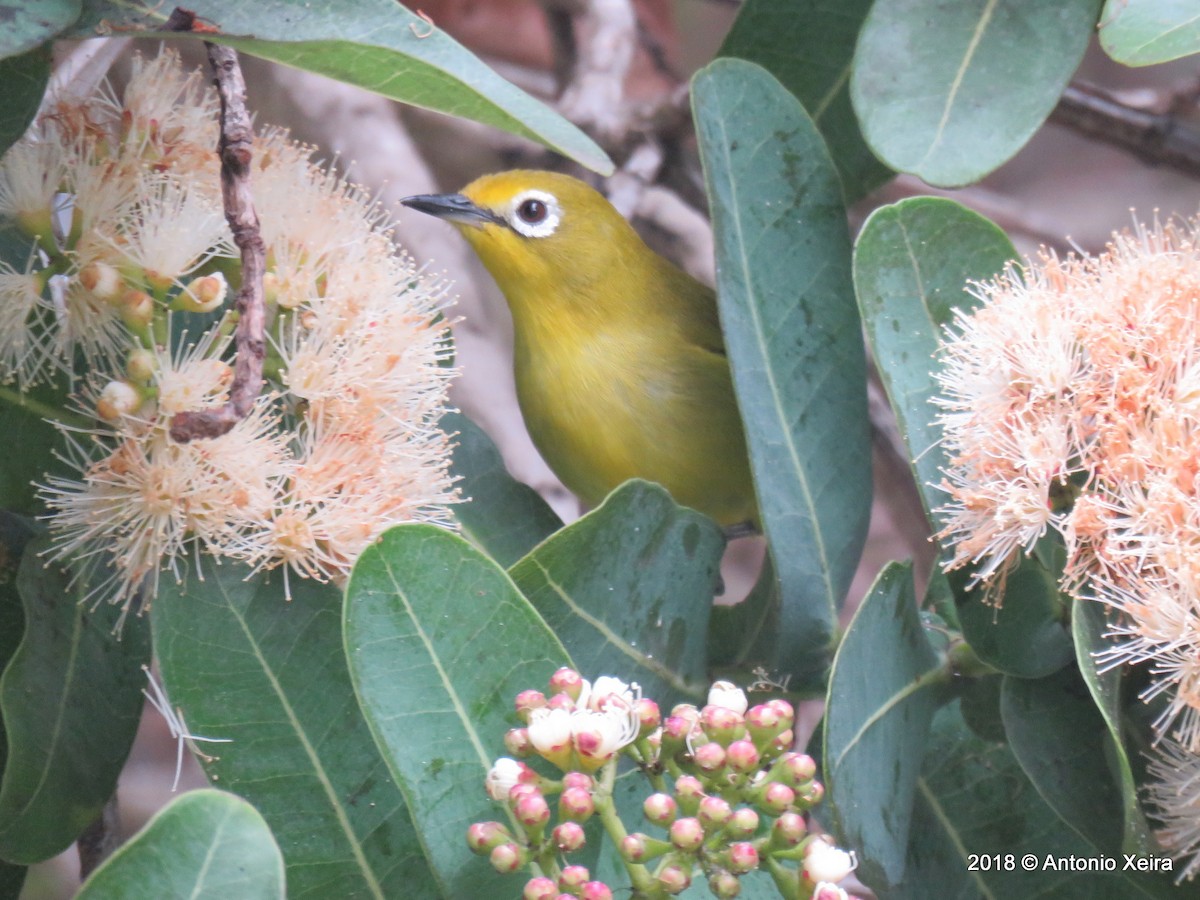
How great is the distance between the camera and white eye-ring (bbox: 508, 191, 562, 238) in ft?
8.29

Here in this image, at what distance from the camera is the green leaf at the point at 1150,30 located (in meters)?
1.47

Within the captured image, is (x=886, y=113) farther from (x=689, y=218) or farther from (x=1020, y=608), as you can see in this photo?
(x=689, y=218)

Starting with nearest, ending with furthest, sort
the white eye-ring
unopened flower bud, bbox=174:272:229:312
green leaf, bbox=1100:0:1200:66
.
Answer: unopened flower bud, bbox=174:272:229:312 < green leaf, bbox=1100:0:1200:66 < the white eye-ring

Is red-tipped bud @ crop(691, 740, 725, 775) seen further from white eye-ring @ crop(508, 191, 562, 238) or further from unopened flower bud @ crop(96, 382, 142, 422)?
white eye-ring @ crop(508, 191, 562, 238)

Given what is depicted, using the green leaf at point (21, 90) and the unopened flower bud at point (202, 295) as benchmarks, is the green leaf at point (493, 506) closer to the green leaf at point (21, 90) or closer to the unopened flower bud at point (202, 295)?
the unopened flower bud at point (202, 295)

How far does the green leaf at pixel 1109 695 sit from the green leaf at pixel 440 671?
558mm

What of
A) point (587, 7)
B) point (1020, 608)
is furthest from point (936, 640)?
point (587, 7)

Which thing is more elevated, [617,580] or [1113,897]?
[617,580]

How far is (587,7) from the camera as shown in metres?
3.43

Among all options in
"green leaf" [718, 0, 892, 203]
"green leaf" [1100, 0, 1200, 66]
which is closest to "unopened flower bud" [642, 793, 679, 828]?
"green leaf" [1100, 0, 1200, 66]

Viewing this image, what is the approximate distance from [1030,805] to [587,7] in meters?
2.57

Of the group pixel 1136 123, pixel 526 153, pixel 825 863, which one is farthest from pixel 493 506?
pixel 1136 123

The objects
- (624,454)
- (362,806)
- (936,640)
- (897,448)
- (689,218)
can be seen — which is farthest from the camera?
(689,218)

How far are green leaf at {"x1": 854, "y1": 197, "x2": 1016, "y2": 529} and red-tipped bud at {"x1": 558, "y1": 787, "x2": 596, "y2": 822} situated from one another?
1.96 feet
